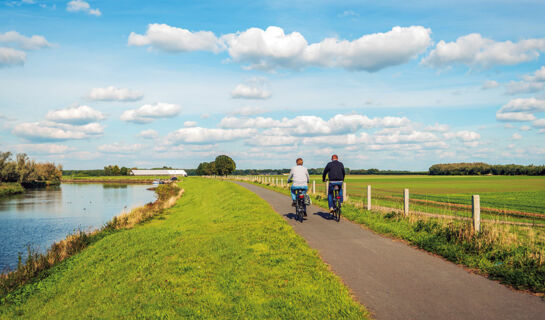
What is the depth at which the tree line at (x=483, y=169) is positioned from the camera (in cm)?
8612

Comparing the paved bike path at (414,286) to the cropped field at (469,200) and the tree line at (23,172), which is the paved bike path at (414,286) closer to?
the cropped field at (469,200)

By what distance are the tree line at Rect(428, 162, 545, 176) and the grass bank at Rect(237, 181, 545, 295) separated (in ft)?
296

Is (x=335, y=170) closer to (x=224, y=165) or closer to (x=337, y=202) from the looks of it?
(x=337, y=202)

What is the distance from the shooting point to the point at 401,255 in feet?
27.9

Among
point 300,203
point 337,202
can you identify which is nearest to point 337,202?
point 337,202

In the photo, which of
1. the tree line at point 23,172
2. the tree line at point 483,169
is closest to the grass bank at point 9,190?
the tree line at point 23,172

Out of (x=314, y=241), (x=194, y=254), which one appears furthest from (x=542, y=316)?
(x=194, y=254)

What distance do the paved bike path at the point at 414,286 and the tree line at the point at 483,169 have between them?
9439 cm

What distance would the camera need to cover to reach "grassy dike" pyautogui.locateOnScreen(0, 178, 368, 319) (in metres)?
5.62

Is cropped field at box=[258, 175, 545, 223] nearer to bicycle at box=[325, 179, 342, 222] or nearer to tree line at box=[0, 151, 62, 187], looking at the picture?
bicycle at box=[325, 179, 342, 222]

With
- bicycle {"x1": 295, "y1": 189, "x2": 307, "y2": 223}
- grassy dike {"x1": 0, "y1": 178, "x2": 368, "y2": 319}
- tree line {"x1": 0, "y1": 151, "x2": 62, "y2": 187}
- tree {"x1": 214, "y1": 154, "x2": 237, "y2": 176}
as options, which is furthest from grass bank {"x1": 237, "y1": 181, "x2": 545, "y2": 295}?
tree {"x1": 214, "y1": 154, "x2": 237, "y2": 176}

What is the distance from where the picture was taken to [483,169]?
10325cm

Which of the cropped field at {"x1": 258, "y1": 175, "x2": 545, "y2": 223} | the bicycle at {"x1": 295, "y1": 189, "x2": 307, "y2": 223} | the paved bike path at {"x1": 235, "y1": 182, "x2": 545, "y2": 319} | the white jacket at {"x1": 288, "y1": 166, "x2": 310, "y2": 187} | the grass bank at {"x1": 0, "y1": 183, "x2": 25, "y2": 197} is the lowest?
the grass bank at {"x1": 0, "y1": 183, "x2": 25, "y2": 197}

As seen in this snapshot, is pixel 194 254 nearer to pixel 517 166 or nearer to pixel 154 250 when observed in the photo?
pixel 154 250
